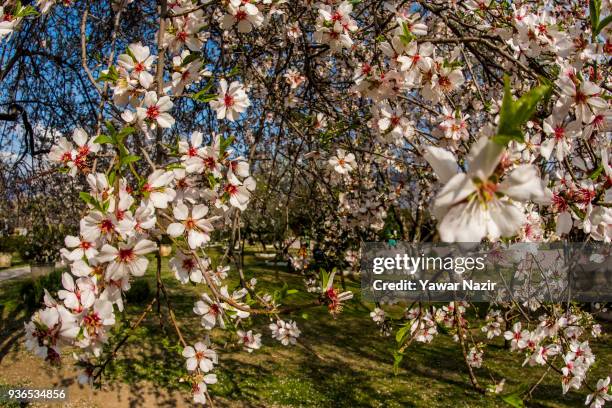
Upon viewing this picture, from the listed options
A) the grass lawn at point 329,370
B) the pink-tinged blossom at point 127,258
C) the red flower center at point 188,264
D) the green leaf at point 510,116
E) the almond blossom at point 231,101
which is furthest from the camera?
the grass lawn at point 329,370

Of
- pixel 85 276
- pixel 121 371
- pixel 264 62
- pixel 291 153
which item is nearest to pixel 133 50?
pixel 85 276

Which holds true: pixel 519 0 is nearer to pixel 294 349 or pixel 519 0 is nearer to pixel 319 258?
pixel 294 349

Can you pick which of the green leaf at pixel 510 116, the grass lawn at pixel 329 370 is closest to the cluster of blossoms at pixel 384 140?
the green leaf at pixel 510 116

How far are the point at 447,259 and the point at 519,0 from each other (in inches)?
54.4

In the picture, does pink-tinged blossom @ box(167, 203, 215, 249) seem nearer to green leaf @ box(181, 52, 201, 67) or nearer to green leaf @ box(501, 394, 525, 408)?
green leaf @ box(181, 52, 201, 67)

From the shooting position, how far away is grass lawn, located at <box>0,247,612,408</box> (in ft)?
19.2

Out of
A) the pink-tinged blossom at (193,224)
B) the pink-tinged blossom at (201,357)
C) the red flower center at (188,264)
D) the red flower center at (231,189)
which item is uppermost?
the red flower center at (231,189)

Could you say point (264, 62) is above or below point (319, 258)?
above

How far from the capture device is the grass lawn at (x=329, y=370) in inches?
230

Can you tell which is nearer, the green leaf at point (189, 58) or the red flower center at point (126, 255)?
the red flower center at point (126, 255)

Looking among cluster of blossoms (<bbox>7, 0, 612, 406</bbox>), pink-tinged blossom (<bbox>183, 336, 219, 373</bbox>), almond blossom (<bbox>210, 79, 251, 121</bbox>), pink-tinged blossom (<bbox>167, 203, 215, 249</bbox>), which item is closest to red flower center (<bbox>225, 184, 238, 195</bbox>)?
cluster of blossoms (<bbox>7, 0, 612, 406</bbox>)

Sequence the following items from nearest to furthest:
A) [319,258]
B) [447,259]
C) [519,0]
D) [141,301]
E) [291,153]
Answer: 1. [519,0]
2. [447,259]
3. [291,153]
4. [141,301]
5. [319,258]

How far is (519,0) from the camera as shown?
2.30 m

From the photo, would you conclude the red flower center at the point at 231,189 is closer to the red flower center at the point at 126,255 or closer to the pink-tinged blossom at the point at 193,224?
the pink-tinged blossom at the point at 193,224
